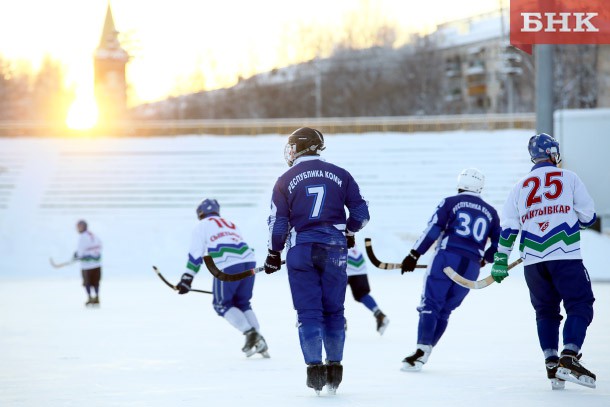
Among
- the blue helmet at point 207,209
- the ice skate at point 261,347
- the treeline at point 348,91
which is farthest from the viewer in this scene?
the treeline at point 348,91

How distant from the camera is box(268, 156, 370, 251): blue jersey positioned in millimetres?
6785

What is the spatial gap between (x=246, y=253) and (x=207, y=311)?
5449mm

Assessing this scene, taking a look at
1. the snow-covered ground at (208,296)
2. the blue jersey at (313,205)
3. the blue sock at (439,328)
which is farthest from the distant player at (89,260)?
the blue jersey at (313,205)

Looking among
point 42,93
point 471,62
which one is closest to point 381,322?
point 471,62

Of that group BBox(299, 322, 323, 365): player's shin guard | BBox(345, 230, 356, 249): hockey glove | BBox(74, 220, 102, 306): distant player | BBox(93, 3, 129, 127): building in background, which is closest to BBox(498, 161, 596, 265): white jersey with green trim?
BBox(345, 230, 356, 249): hockey glove

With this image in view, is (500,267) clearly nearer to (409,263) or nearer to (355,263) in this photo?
(409,263)

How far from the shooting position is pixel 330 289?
6.78 m

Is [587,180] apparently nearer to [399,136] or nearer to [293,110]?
[399,136]

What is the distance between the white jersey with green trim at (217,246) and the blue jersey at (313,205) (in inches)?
101

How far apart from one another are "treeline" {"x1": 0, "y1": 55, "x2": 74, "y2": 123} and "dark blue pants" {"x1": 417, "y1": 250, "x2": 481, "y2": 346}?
76553 millimetres

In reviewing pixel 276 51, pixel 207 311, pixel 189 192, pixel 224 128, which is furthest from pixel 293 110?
pixel 207 311

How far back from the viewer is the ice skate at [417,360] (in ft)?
25.7

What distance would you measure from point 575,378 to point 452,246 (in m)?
1.89

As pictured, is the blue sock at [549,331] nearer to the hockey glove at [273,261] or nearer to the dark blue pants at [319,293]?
the dark blue pants at [319,293]
